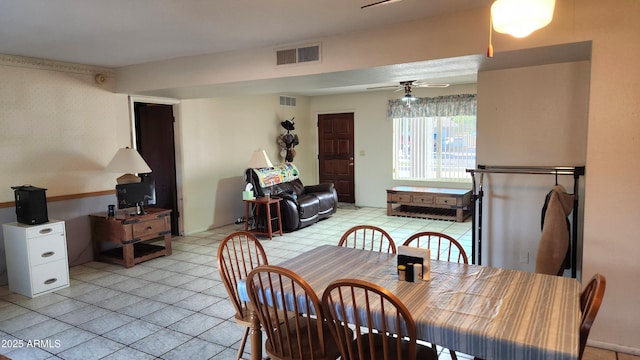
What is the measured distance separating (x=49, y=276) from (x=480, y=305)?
382cm

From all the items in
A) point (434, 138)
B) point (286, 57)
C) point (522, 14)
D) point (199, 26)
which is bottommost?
point (434, 138)

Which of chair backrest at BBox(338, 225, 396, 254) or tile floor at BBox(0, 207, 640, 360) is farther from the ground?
chair backrest at BBox(338, 225, 396, 254)

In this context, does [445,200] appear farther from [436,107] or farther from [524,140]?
[524,140]

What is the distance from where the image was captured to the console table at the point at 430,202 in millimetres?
6656

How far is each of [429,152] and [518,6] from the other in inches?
241

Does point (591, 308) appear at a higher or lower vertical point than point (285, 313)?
higher

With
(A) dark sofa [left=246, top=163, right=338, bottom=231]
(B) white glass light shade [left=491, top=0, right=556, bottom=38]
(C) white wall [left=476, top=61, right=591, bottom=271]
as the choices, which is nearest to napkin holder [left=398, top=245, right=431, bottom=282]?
(B) white glass light shade [left=491, top=0, right=556, bottom=38]

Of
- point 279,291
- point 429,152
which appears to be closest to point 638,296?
point 279,291

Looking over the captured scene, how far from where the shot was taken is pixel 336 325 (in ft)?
5.49

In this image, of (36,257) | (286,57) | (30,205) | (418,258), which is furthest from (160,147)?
(418,258)

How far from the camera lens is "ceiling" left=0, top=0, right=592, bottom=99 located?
8.67ft

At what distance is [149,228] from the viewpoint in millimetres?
4676

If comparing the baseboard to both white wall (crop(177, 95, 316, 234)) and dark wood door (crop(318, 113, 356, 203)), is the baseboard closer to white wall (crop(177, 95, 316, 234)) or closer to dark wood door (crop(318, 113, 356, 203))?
white wall (crop(177, 95, 316, 234))

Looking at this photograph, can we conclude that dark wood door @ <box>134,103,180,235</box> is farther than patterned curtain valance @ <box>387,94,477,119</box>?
No
